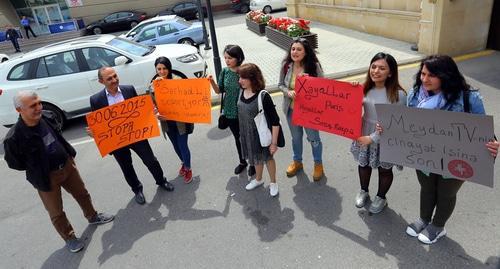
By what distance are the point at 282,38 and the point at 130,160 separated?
8.70 metres

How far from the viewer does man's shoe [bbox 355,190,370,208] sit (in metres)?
3.54

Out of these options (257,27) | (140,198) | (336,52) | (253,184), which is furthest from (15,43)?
(253,184)

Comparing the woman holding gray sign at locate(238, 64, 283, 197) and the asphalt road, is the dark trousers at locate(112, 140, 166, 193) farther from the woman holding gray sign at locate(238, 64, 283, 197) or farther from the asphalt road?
the woman holding gray sign at locate(238, 64, 283, 197)

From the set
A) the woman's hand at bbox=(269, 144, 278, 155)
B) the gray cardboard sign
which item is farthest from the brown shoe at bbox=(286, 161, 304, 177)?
the gray cardboard sign

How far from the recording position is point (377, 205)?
11.2 ft

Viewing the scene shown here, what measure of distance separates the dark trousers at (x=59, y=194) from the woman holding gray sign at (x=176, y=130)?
1.17 meters

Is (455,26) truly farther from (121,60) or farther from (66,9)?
(66,9)

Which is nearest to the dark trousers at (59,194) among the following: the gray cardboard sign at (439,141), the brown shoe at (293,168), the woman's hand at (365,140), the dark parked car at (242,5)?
the brown shoe at (293,168)

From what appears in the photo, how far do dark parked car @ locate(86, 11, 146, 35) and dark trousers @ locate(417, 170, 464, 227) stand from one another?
27626 millimetres

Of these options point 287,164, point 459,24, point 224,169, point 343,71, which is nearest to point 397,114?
point 287,164

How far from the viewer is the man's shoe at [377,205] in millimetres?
3402

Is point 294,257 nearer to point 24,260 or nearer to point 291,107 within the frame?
point 291,107

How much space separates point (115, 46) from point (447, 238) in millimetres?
7105

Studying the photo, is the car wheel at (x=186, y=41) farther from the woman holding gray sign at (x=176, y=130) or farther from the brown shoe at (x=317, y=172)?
the brown shoe at (x=317, y=172)
